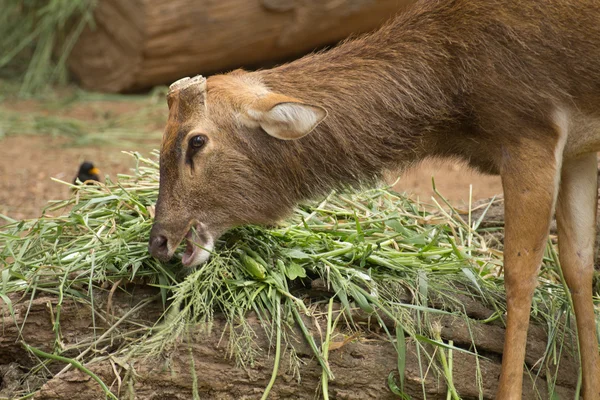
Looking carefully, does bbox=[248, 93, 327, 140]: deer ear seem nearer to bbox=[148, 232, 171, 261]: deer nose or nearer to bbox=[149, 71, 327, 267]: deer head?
bbox=[149, 71, 327, 267]: deer head

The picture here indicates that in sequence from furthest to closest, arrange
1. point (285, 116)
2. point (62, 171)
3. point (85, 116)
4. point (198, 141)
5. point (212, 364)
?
point (85, 116), point (62, 171), point (198, 141), point (285, 116), point (212, 364)

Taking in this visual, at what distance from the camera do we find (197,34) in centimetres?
994

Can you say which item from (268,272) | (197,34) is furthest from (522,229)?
(197,34)

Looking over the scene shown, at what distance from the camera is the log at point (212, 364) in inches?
155

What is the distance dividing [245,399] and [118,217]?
50.7 inches

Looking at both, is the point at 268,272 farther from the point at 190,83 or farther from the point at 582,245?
the point at 582,245

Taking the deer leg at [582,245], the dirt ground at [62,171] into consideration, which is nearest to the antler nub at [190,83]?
the deer leg at [582,245]

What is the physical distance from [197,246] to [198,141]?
1.67 feet

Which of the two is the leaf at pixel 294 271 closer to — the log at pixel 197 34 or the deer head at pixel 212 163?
the deer head at pixel 212 163

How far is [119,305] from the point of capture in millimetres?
4227

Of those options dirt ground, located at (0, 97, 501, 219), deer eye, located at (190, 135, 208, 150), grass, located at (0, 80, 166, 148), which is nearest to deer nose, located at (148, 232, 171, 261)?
deer eye, located at (190, 135, 208, 150)

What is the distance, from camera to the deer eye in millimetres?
4316

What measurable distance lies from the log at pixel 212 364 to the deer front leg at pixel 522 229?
0.55 ft

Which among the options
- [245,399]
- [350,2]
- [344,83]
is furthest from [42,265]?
[350,2]
